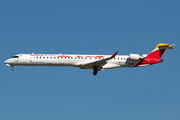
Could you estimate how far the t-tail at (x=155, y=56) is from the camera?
46.8 m

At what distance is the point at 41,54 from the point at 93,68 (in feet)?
24.3

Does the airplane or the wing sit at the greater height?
the airplane

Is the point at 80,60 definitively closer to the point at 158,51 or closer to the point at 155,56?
the point at 155,56

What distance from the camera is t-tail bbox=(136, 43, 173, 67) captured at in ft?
154

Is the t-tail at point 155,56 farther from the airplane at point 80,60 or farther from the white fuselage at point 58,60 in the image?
the white fuselage at point 58,60

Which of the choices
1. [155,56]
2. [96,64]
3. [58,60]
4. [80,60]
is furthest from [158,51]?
[58,60]

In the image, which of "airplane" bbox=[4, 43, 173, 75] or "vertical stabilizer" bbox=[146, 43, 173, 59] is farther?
"vertical stabilizer" bbox=[146, 43, 173, 59]

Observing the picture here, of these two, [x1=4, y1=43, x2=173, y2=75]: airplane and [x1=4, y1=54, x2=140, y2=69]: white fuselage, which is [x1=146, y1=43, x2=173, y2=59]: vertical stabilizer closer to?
[x1=4, y1=43, x2=173, y2=75]: airplane

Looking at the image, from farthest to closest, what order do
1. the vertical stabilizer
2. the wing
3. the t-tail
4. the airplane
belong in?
the vertical stabilizer → the t-tail → the airplane → the wing

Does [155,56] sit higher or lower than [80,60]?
higher

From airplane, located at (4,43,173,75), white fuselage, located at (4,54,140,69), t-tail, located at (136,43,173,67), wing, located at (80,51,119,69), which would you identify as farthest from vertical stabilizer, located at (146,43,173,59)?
wing, located at (80,51,119,69)

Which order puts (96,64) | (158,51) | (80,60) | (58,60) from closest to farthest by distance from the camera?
(96,64) → (58,60) → (80,60) → (158,51)

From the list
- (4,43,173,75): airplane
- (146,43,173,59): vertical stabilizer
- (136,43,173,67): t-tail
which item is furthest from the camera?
(146,43,173,59): vertical stabilizer

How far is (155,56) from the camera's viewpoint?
47.3 metres
